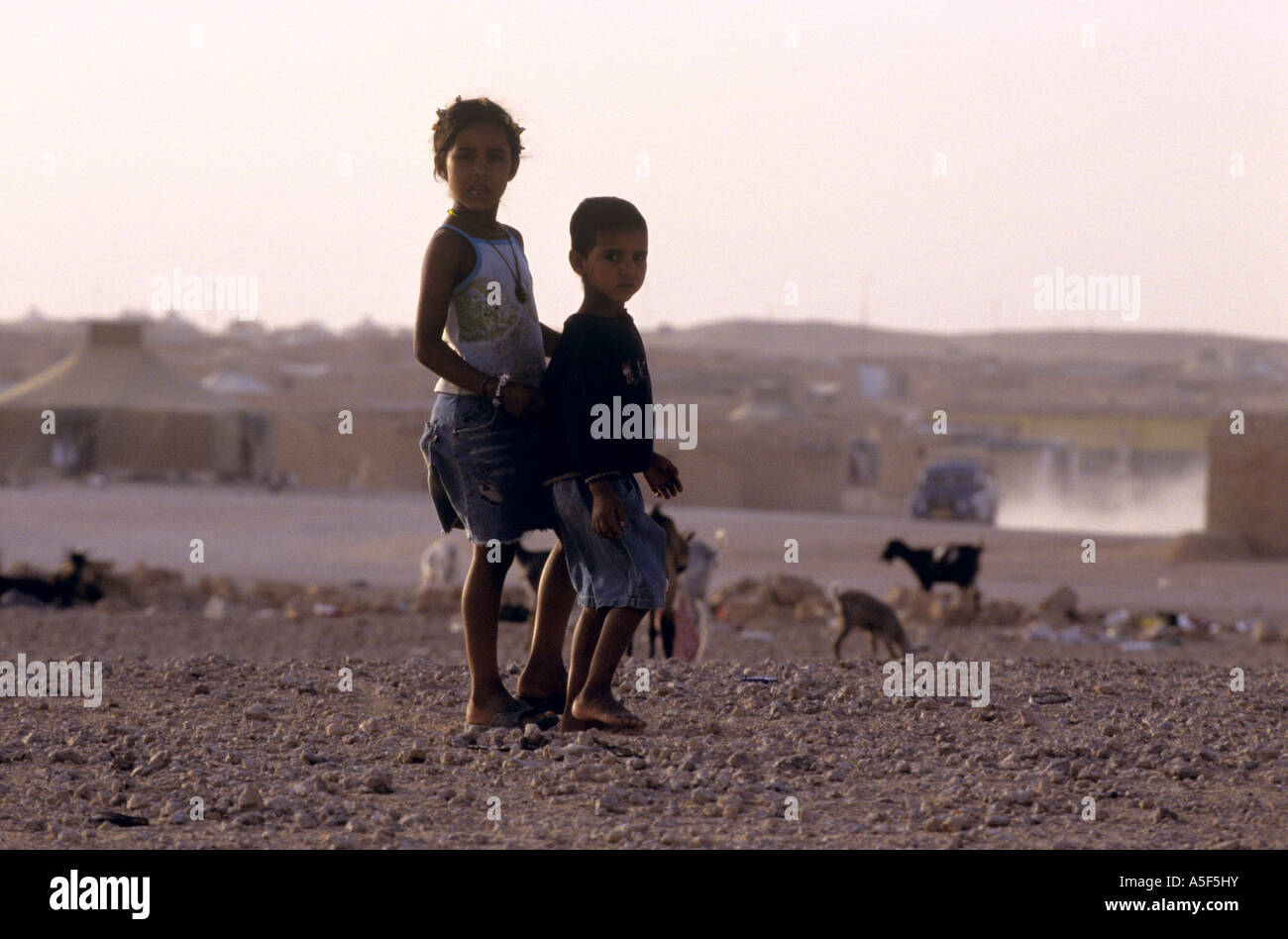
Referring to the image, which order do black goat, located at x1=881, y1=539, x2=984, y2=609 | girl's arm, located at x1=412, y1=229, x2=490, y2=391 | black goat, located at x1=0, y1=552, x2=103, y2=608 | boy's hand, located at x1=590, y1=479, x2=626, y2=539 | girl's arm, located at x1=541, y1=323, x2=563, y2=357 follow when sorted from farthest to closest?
black goat, located at x1=0, y1=552, x2=103, y2=608, black goat, located at x1=881, y1=539, x2=984, y2=609, girl's arm, located at x1=541, y1=323, x2=563, y2=357, girl's arm, located at x1=412, y1=229, x2=490, y2=391, boy's hand, located at x1=590, y1=479, x2=626, y2=539

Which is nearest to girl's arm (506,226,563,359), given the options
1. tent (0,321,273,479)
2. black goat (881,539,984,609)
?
black goat (881,539,984,609)

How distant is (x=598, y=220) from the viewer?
5266 millimetres

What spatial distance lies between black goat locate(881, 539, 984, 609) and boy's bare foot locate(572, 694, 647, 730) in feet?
33.6

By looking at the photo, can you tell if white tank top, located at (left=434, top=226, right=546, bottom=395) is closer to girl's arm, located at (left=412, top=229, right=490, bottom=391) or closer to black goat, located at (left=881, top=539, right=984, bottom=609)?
girl's arm, located at (left=412, top=229, right=490, bottom=391)

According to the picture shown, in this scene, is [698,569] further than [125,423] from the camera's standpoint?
No

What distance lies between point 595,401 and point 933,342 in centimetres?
14689

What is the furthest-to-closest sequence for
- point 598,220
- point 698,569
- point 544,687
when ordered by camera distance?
point 698,569
point 544,687
point 598,220

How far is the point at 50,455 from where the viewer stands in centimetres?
3681

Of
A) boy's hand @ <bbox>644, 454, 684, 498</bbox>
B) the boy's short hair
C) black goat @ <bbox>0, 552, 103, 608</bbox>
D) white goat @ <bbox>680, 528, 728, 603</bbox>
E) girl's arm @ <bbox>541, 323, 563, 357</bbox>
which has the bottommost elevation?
black goat @ <bbox>0, 552, 103, 608</bbox>

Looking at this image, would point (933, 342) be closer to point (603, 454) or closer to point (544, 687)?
point (544, 687)

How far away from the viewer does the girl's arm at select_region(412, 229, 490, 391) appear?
5.24 m

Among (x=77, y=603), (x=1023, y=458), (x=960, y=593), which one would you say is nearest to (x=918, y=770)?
(x=960, y=593)

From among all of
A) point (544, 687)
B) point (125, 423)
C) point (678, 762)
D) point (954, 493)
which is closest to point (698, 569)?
point (544, 687)
